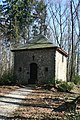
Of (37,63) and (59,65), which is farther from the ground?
(37,63)

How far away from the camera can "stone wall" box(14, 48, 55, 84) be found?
2397 centimetres

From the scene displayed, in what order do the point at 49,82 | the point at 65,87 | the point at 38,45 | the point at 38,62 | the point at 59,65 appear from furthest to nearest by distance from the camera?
the point at 59,65, the point at 38,45, the point at 38,62, the point at 49,82, the point at 65,87

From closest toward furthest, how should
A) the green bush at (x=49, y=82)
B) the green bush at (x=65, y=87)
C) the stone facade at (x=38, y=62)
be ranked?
1. the green bush at (x=65, y=87)
2. the green bush at (x=49, y=82)
3. the stone facade at (x=38, y=62)

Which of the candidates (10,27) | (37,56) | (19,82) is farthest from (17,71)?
(10,27)

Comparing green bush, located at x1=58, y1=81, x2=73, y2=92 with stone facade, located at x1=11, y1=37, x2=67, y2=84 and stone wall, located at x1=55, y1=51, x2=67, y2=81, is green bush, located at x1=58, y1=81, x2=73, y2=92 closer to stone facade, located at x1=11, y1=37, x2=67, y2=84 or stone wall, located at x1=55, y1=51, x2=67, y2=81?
stone facade, located at x1=11, y1=37, x2=67, y2=84

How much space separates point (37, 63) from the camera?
24.6m

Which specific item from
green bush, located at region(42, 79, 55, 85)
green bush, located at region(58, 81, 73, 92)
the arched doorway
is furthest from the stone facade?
green bush, located at region(58, 81, 73, 92)

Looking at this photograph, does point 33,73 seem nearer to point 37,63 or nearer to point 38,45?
point 37,63

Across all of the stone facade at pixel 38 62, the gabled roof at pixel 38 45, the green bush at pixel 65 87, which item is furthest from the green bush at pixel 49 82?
the gabled roof at pixel 38 45

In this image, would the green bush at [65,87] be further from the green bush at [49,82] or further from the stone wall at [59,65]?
the stone wall at [59,65]

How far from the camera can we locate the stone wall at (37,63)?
944 inches

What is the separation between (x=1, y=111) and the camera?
10.0 metres

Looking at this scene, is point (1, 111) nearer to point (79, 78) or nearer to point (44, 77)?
point (44, 77)

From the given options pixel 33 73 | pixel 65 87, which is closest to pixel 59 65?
pixel 33 73
